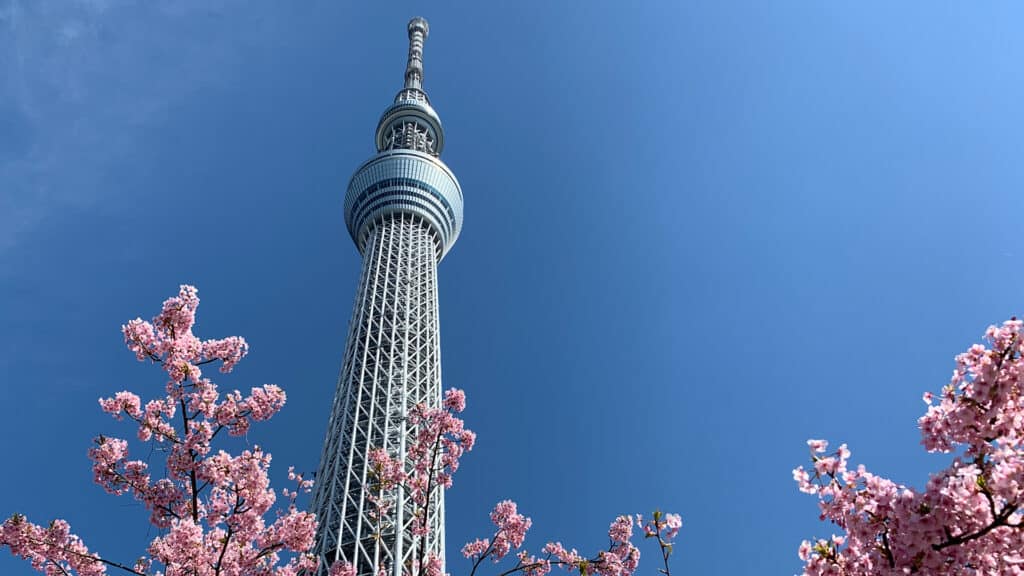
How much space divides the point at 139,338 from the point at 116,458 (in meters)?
1.41

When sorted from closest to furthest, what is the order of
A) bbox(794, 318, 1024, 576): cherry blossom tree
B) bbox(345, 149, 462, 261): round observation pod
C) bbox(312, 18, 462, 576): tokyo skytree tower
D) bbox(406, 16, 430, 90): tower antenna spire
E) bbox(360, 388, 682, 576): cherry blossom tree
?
bbox(794, 318, 1024, 576): cherry blossom tree, bbox(360, 388, 682, 576): cherry blossom tree, bbox(312, 18, 462, 576): tokyo skytree tower, bbox(345, 149, 462, 261): round observation pod, bbox(406, 16, 430, 90): tower antenna spire

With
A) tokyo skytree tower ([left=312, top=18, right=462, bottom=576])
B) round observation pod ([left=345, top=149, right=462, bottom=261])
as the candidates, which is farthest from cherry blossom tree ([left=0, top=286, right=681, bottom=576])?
round observation pod ([left=345, top=149, right=462, bottom=261])

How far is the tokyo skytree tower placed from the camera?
4069 cm

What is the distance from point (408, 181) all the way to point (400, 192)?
1.36 meters

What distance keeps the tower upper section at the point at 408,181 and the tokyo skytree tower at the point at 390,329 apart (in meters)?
0.11

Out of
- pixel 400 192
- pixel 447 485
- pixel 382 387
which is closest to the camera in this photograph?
pixel 447 485

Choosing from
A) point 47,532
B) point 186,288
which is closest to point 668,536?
point 186,288

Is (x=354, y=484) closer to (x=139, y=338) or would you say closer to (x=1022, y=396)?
(x=139, y=338)

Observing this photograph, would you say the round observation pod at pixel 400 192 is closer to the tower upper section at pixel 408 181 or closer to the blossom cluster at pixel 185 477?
the tower upper section at pixel 408 181

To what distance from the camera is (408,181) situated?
6256 centimetres

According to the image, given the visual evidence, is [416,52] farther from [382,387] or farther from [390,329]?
[382,387]

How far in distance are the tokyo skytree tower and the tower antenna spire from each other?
6.06 ft

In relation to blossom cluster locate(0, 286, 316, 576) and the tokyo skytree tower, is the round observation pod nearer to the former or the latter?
the tokyo skytree tower

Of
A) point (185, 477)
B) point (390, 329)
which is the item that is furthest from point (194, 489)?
point (390, 329)
